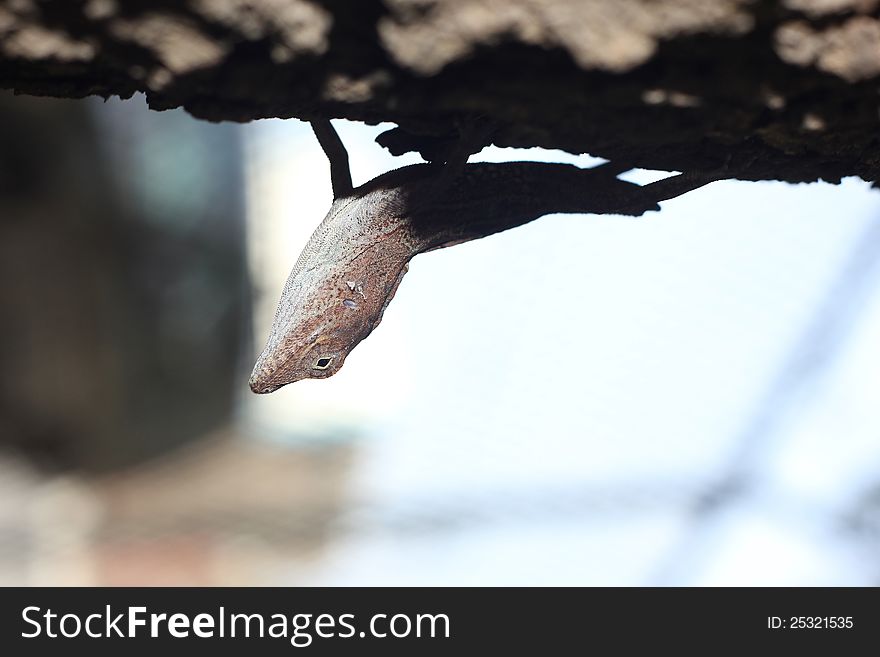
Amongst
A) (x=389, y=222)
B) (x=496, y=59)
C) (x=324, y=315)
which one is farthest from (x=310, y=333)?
(x=496, y=59)

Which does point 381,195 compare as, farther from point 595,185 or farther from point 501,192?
point 595,185

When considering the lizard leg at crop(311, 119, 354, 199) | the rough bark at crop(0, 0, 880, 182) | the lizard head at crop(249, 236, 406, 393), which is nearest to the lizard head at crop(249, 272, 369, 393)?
the lizard head at crop(249, 236, 406, 393)

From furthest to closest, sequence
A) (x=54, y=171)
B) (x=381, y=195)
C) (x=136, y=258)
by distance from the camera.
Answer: (x=136, y=258) < (x=54, y=171) < (x=381, y=195)

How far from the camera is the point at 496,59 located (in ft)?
3.57

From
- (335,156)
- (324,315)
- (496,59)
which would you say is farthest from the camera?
(324,315)

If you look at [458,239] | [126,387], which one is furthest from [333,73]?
[126,387]

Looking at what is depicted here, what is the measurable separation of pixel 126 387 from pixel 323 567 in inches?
94.2

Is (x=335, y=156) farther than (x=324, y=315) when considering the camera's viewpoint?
No

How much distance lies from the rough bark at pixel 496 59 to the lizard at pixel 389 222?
0.52m

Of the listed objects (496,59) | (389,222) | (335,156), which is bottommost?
(496,59)

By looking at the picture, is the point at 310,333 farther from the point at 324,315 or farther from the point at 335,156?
the point at 335,156

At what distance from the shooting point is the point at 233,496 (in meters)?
6.84

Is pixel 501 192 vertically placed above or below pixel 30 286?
below

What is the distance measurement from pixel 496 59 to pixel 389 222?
76 centimetres
